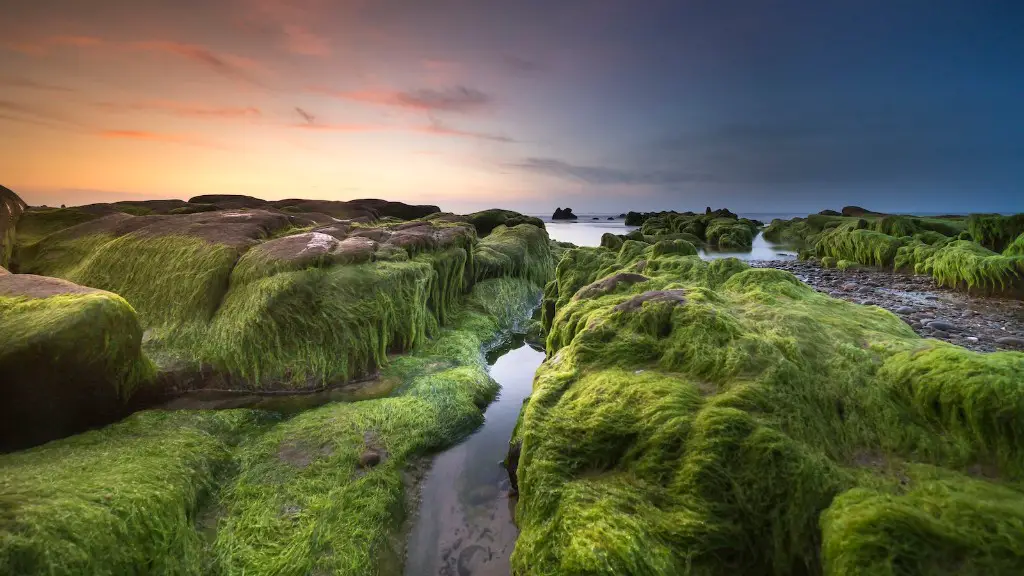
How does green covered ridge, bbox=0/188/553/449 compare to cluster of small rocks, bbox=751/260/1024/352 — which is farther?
cluster of small rocks, bbox=751/260/1024/352

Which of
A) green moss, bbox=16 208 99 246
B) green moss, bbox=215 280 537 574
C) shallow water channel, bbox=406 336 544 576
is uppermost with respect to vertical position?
green moss, bbox=16 208 99 246

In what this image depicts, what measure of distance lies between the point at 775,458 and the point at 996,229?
1449cm

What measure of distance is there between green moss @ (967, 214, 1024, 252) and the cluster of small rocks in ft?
8.71

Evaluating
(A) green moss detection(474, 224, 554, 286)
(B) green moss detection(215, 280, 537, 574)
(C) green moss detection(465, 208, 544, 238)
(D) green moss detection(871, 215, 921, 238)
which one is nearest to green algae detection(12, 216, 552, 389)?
(B) green moss detection(215, 280, 537, 574)

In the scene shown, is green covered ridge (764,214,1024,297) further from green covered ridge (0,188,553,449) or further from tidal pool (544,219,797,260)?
green covered ridge (0,188,553,449)

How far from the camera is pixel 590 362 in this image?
368 centimetres

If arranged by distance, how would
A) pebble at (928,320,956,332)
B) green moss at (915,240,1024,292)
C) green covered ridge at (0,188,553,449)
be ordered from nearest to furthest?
green covered ridge at (0,188,553,449), pebble at (928,320,956,332), green moss at (915,240,1024,292)

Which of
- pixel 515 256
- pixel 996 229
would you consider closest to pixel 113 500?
pixel 515 256

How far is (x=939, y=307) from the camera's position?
6.95m

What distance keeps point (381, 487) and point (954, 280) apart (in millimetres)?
11621

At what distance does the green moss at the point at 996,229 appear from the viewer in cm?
1045

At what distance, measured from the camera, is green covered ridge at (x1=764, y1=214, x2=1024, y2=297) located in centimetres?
754

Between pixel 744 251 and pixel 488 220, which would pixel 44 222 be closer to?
pixel 488 220

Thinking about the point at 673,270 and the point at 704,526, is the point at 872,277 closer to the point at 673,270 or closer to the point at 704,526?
the point at 673,270
